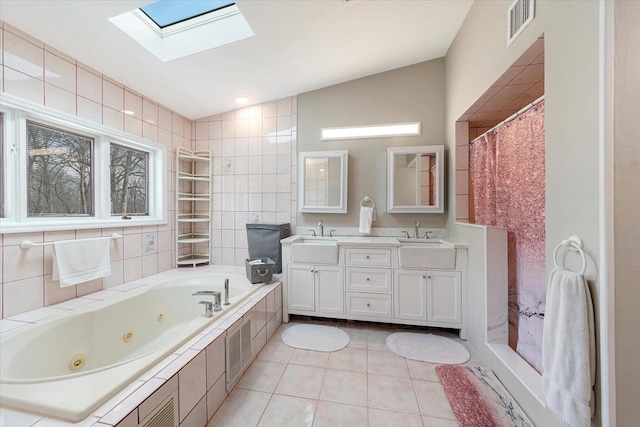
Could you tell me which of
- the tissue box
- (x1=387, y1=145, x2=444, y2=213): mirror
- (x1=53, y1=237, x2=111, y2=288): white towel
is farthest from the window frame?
(x1=387, y1=145, x2=444, y2=213): mirror

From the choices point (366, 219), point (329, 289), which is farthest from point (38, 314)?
point (366, 219)

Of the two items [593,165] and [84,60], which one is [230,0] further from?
[593,165]

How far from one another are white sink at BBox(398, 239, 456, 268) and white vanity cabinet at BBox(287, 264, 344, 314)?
58cm

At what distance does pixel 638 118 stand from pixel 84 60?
3186 millimetres

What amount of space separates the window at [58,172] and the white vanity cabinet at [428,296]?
9.09 feet

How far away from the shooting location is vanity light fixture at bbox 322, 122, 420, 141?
8.68 feet

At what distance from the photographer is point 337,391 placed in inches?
59.7

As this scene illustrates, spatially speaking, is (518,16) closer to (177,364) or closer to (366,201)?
(366,201)

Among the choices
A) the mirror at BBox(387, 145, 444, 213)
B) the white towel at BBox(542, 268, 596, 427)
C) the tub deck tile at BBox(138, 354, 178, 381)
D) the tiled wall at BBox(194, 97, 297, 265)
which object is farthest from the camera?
the tiled wall at BBox(194, 97, 297, 265)

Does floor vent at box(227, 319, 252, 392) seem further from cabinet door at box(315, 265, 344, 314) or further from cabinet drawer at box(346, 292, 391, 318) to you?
cabinet drawer at box(346, 292, 391, 318)

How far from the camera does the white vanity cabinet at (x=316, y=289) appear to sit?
2332 mm

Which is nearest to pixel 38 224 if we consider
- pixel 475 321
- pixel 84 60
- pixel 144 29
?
pixel 84 60

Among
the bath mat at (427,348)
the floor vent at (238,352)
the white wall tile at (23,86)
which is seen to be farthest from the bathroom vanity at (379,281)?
the white wall tile at (23,86)

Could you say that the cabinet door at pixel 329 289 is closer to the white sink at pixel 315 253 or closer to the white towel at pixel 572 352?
the white sink at pixel 315 253
